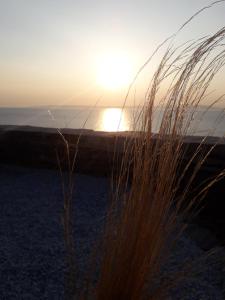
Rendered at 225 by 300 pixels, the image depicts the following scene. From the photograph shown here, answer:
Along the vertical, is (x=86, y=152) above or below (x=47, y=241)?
above

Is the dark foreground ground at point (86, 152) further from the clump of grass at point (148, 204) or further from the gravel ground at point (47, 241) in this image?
the clump of grass at point (148, 204)

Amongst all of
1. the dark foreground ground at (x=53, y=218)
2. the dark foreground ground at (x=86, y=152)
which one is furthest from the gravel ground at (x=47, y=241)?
the dark foreground ground at (x=86, y=152)

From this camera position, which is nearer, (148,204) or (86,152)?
(148,204)

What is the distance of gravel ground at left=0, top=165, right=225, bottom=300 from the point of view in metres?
2.30

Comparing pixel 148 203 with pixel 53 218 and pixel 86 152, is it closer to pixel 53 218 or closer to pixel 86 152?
pixel 53 218

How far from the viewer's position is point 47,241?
2904 mm

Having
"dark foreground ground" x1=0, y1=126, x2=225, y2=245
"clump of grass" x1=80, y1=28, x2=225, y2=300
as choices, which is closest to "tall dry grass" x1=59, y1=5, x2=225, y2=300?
"clump of grass" x1=80, y1=28, x2=225, y2=300

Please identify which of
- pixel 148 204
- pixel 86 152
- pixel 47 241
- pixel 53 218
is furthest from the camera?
pixel 86 152

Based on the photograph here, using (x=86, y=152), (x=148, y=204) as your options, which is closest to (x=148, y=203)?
(x=148, y=204)

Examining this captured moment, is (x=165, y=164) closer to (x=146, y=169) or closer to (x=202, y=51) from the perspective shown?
(x=146, y=169)

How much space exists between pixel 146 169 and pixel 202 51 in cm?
34

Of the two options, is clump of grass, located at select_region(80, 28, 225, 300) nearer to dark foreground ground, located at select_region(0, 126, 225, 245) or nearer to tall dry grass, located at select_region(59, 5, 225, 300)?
tall dry grass, located at select_region(59, 5, 225, 300)

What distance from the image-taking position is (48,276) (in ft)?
7.91

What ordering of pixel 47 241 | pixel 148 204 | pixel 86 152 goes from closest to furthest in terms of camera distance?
1. pixel 148 204
2. pixel 47 241
3. pixel 86 152
